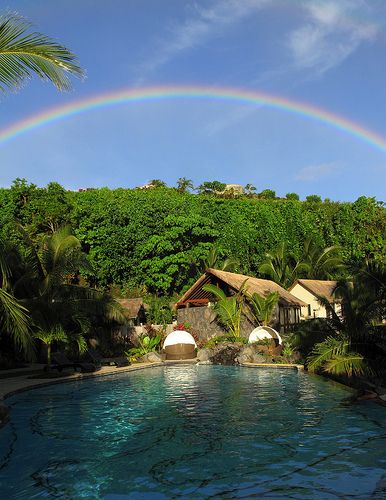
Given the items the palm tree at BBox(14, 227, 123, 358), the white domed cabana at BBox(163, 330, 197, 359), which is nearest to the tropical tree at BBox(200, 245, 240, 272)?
the white domed cabana at BBox(163, 330, 197, 359)

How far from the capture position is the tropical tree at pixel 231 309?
24.7 meters

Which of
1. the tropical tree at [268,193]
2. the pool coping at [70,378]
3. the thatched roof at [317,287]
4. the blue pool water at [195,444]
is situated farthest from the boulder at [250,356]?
the tropical tree at [268,193]

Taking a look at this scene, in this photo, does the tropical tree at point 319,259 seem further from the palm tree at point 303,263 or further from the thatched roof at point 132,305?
the thatched roof at point 132,305

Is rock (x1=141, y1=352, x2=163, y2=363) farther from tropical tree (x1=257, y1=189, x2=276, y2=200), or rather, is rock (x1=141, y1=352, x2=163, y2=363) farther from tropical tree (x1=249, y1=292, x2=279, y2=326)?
tropical tree (x1=257, y1=189, x2=276, y2=200)

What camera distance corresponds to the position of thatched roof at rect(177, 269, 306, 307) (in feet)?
87.6

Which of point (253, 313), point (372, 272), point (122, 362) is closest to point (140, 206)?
point (253, 313)

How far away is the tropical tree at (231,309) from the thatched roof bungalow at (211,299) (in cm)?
83

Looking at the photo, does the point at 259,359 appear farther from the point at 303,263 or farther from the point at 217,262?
the point at 303,263

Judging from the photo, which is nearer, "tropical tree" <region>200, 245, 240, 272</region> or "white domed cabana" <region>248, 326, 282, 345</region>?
"white domed cabana" <region>248, 326, 282, 345</region>

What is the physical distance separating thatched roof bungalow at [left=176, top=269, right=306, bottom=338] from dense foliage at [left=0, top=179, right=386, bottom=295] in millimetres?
3782

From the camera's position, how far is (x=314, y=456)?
7109 millimetres

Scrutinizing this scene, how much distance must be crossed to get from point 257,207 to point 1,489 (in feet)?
112

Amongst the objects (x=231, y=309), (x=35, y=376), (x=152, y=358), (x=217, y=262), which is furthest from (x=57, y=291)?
(x=217, y=262)

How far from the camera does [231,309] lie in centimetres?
2469
